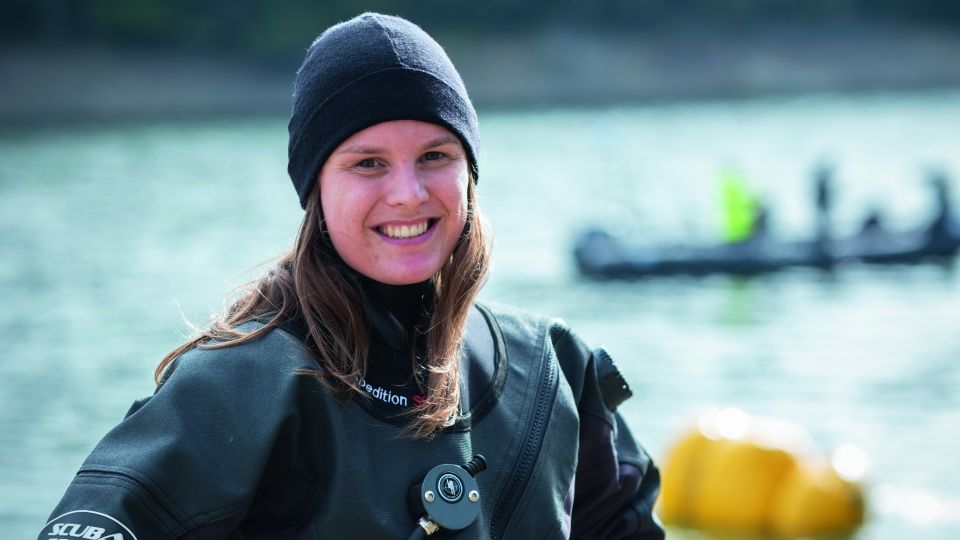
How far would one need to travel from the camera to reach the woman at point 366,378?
1810 millimetres

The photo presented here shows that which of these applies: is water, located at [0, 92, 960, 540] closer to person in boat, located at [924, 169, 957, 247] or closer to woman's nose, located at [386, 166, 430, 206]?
woman's nose, located at [386, 166, 430, 206]

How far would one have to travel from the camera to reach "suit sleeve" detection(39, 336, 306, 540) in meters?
1.76

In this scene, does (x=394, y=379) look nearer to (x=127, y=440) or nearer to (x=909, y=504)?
(x=127, y=440)

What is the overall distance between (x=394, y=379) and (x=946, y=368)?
13637 mm

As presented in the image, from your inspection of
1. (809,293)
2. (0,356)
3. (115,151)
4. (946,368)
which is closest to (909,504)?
(946,368)

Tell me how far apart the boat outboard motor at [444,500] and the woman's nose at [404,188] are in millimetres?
370

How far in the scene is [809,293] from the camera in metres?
20.3

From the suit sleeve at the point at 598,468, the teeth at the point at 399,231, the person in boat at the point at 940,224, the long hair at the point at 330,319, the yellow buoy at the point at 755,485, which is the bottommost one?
the yellow buoy at the point at 755,485

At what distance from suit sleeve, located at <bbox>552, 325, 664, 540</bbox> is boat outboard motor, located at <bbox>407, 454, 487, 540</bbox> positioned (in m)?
0.34

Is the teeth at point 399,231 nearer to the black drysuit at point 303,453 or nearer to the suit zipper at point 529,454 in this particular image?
the black drysuit at point 303,453

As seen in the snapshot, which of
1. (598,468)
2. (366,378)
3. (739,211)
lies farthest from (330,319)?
(739,211)

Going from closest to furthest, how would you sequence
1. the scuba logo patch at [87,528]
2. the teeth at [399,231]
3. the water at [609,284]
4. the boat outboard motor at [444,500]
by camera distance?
the scuba logo patch at [87,528], the boat outboard motor at [444,500], the teeth at [399,231], the water at [609,284]

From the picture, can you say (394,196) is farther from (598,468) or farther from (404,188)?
(598,468)

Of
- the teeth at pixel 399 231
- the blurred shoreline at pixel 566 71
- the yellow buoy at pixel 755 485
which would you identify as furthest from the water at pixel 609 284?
the blurred shoreline at pixel 566 71
